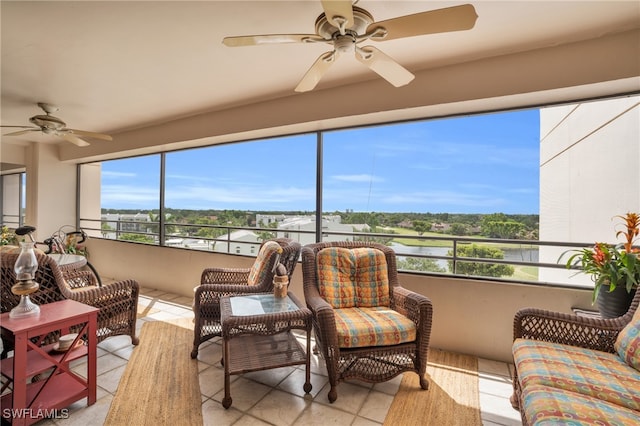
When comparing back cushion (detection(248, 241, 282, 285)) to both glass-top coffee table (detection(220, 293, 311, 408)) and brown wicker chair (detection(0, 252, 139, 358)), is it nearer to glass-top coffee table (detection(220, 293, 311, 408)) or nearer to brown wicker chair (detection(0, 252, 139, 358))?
glass-top coffee table (detection(220, 293, 311, 408))

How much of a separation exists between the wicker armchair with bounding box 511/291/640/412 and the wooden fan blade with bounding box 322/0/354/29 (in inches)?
76.5

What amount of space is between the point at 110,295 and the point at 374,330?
82.7 inches

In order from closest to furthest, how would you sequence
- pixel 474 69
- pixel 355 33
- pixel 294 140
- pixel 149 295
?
pixel 355 33, pixel 474 69, pixel 294 140, pixel 149 295

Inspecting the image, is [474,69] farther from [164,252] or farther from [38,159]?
[38,159]

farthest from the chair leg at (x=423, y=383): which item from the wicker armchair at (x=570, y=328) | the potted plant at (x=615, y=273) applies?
the potted plant at (x=615, y=273)

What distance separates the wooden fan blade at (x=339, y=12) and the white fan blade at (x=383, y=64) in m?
0.21

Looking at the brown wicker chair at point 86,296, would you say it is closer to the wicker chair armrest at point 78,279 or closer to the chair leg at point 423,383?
the wicker chair armrest at point 78,279

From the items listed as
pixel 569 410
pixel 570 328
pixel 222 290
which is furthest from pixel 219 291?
pixel 570 328

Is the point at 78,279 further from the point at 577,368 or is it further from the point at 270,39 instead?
the point at 577,368

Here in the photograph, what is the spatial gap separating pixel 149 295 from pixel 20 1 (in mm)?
3546

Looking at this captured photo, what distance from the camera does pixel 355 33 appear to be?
1565 mm

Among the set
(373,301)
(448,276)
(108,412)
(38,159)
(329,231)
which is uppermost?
(38,159)

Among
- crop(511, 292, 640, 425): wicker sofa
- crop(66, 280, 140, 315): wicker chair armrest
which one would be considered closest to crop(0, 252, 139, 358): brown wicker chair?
crop(66, 280, 140, 315): wicker chair armrest

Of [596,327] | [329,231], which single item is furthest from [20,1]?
[596,327]
